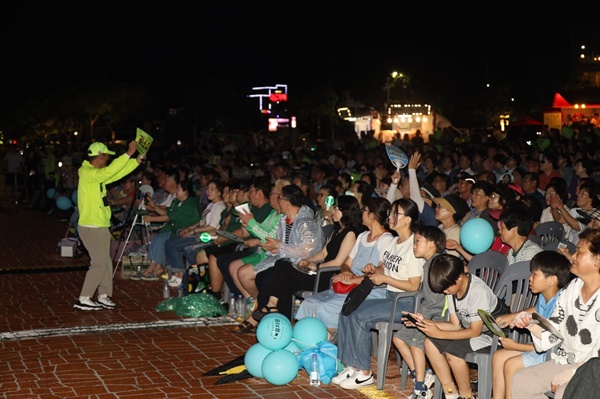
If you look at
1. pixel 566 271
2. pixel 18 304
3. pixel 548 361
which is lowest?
pixel 18 304

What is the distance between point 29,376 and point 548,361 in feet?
14.8

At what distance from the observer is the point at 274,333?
24.6 feet

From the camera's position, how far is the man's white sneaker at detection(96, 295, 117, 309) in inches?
432

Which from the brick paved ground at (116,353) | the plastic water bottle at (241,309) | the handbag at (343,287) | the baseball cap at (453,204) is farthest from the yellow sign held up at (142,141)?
the baseball cap at (453,204)

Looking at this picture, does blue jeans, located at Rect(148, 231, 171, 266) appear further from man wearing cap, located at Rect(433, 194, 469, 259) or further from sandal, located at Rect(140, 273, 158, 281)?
man wearing cap, located at Rect(433, 194, 469, 259)

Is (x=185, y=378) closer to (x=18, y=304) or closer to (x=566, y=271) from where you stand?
(x=566, y=271)

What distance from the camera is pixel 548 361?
573 cm

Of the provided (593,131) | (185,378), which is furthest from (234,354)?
(593,131)

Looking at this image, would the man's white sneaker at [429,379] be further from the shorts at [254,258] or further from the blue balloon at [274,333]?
the shorts at [254,258]

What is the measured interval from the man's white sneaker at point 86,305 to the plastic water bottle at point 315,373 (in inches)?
163

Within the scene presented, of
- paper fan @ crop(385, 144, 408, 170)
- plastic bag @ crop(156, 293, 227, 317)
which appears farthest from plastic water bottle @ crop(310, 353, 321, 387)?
paper fan @ crop(385, 144, 408, 170)

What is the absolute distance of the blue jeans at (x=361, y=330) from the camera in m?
7.48

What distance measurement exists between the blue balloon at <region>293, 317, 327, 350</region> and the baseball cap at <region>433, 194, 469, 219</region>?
1894 millimetres

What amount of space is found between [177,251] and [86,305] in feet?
6.13
